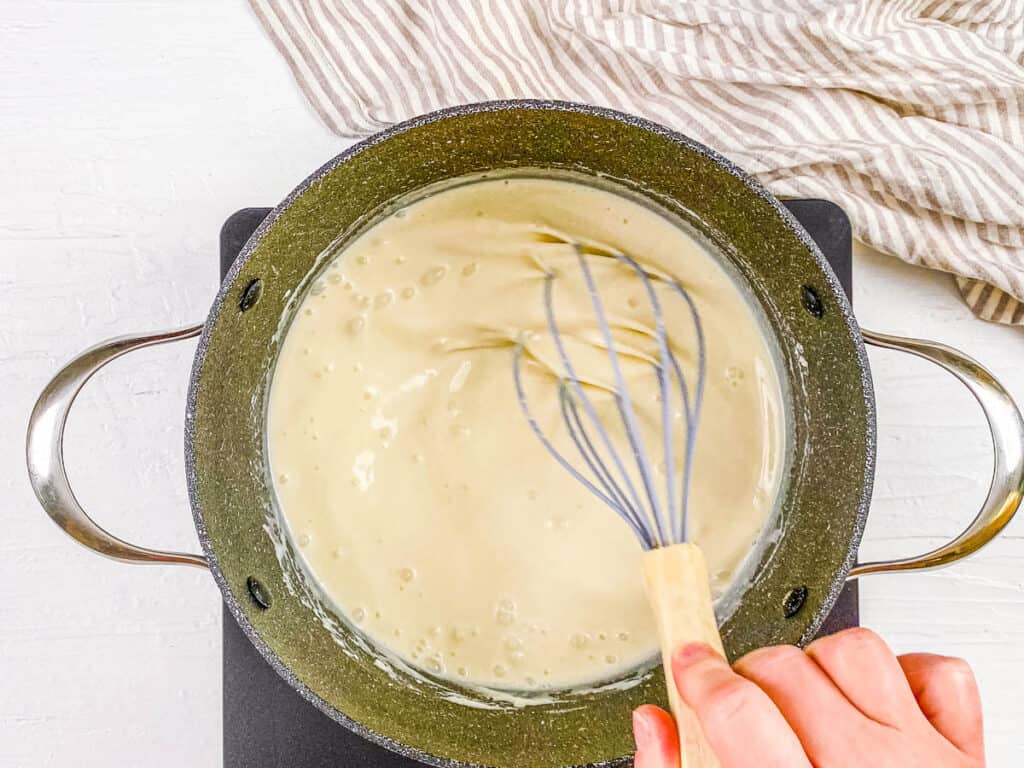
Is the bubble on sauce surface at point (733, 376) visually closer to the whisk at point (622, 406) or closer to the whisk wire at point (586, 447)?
the whisk at point (622, 406)

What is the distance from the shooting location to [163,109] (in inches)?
34.9

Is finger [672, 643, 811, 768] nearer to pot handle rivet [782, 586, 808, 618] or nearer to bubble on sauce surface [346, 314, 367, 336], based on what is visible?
pot handle rivet [782, 586, 808, 618]

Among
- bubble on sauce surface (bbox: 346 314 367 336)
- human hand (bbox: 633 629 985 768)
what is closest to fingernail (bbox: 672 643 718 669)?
human hand (bbox: 633 629 985 768)

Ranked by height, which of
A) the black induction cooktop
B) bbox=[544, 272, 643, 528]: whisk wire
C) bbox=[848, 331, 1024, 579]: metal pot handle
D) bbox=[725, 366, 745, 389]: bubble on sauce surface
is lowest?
the black induction cooktop

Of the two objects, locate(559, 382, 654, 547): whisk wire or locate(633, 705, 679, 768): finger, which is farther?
locate(559, 382, 654, 547): whisk wire

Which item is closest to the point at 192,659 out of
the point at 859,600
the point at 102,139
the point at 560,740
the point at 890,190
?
the point at 560,740

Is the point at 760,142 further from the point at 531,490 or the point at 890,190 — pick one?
the point at 531,490

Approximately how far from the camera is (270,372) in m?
0.82

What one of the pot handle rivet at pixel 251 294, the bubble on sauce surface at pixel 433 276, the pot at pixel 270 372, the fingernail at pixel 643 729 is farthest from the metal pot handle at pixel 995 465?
the pot handle rivet at pixel 251 294

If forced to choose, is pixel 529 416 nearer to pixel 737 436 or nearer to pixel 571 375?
pixel 571 375

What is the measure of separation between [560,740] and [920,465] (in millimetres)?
410

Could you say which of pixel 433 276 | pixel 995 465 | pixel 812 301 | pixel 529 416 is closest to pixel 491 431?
pixel 529 416

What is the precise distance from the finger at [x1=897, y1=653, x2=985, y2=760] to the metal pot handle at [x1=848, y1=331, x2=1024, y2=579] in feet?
0.57

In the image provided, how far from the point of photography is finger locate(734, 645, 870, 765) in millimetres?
458
